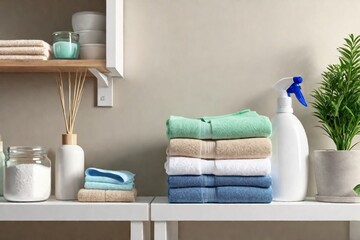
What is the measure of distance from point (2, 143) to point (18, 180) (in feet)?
0.69

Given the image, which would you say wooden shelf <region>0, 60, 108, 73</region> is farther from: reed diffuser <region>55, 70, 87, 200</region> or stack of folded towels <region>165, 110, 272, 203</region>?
stack of folded towels <region>165, 110, 272, 203</region>

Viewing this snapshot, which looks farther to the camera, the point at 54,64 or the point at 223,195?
the point at 54,64

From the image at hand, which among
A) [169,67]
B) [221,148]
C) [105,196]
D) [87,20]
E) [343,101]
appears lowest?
[105,196]

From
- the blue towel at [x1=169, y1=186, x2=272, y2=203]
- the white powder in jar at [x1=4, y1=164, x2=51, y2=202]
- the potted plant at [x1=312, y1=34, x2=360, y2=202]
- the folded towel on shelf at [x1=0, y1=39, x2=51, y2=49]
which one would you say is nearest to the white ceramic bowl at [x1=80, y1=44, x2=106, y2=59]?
the folded towel on shelf at [x1=0, y1=39, x2=51, y2=49]

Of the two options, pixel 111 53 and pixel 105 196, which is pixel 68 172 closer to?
pixel 105 196

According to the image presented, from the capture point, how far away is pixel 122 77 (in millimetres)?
1688

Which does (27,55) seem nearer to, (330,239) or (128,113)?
(128,113)

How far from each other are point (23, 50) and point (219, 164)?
0.60m

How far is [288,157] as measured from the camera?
1.48m

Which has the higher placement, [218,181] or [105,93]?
[105,93]

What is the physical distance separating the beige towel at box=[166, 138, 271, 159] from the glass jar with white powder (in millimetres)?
345

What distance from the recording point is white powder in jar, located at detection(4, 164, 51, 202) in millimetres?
1418

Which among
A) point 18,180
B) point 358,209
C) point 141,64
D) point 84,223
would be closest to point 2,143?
point 18,180

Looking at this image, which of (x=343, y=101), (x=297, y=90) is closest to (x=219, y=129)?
(x=297, y=90)
